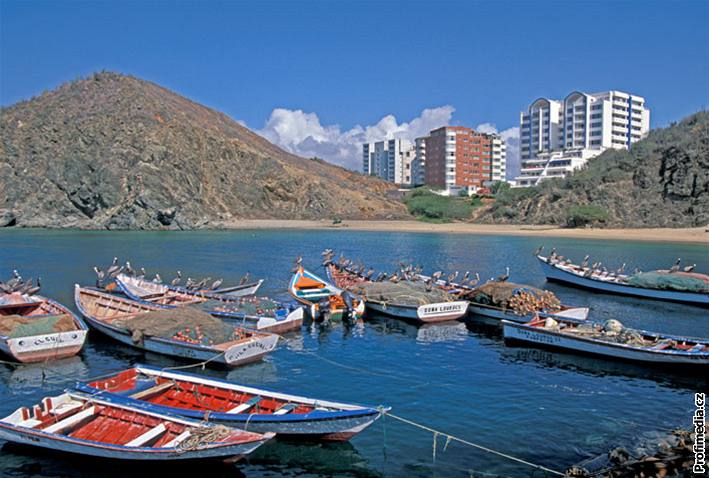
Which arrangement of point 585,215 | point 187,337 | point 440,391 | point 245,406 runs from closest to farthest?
point 245,406 → point 440,391 → point 187,337 → point 585,215

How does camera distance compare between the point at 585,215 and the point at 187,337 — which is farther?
the point at 585,215

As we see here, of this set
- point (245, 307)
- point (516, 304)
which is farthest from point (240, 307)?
point (516, 304)

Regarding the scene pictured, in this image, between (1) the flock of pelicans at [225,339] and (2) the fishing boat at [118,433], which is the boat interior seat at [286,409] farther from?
(2) the fishing boat at [118,433]

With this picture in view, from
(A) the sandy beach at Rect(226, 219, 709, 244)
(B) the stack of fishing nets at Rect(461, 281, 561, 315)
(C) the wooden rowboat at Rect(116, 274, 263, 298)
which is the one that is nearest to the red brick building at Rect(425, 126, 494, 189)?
(A) the sandy beach at Rect(226, 219, 709, 244)

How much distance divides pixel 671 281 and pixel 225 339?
29.0 metres

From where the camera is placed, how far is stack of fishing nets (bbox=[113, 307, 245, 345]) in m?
21.6

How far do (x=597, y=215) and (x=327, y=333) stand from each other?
7320cm

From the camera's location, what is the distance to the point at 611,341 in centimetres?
2248

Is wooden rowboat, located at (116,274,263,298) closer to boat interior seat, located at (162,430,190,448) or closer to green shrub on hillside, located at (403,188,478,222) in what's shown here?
boat interior seat, located at (162,430,190,448)

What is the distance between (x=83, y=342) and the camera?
22109 mm

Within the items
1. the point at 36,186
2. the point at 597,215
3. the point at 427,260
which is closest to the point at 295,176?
the point at 36,186

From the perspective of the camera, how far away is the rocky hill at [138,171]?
4003 inches

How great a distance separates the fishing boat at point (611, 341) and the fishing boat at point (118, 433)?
14514 millimetres

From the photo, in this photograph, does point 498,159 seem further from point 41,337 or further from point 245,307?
point 41,337
